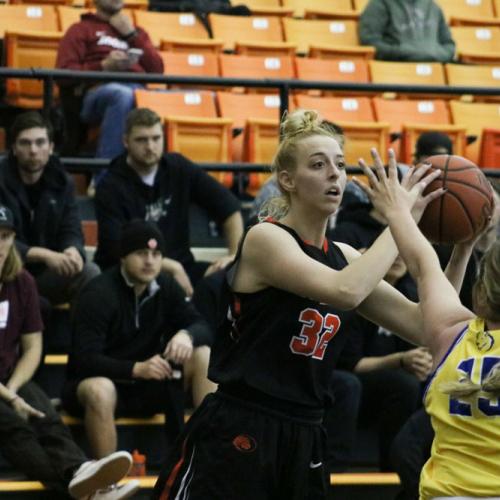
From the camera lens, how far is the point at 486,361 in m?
3.41

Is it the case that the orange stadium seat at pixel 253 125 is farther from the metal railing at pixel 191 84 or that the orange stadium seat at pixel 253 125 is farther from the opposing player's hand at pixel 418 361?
the opposing player's hand at pixel 418 361

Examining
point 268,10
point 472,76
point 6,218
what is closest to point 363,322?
point 6,218

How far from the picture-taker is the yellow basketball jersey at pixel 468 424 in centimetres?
340

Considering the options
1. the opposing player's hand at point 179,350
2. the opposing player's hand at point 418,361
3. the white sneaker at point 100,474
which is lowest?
the white sneaker at point 100,474

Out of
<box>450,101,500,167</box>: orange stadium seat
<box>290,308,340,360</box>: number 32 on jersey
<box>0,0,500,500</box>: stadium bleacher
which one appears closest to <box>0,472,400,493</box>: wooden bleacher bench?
<box>0,0,500,500</box>: stadium bleacher

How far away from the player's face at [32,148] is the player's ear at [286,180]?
3.19m

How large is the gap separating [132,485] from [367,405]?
145cm

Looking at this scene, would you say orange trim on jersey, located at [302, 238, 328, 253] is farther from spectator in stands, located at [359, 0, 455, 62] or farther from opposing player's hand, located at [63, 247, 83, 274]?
spectator in stands, located at [359, 0, 455, 62]

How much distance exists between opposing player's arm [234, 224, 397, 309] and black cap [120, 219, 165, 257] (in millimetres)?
2606

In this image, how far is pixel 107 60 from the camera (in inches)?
339

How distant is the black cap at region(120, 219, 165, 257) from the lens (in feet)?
22.5

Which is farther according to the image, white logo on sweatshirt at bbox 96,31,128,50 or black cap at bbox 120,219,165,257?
white logo on sweatshirt at bbox 96,31,128,50

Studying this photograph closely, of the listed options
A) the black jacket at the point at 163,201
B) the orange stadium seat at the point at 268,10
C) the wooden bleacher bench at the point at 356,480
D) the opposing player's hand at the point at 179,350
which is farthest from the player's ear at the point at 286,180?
the orange stadium seat at the point at 268,10

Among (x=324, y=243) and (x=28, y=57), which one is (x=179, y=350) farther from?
(x=28, y=57)
